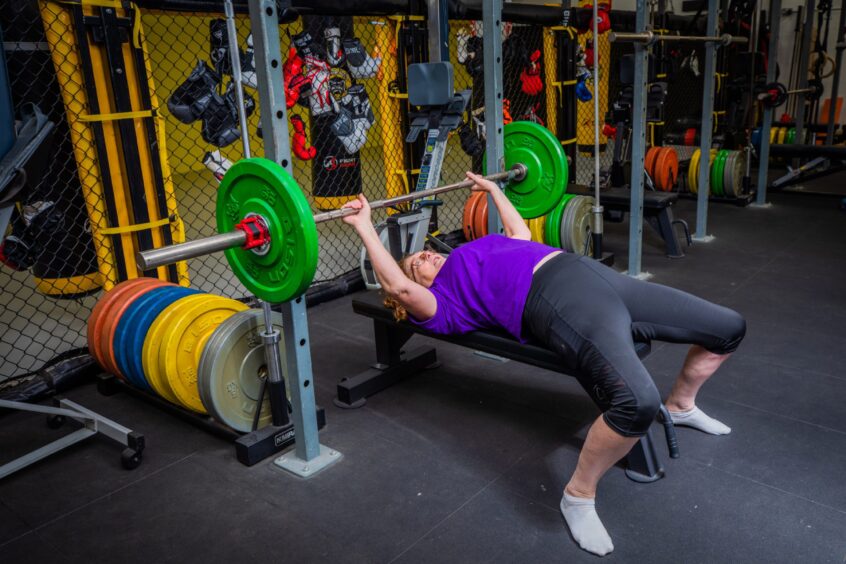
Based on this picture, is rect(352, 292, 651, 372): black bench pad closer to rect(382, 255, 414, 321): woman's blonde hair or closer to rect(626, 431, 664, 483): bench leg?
rect(382, 255, 414, 321): woman's blonde hair

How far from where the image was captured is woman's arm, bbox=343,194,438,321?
1.74 metres

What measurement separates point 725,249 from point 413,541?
3.18m

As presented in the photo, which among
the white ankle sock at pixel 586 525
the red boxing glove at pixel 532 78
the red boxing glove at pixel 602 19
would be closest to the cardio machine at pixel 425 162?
the white ankle sock at pixel 586 525

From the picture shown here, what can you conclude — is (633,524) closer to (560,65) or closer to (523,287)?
(523,287)

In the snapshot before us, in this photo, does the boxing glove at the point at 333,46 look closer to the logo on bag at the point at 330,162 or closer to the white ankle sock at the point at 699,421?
the logo on bag at the point at 330,162

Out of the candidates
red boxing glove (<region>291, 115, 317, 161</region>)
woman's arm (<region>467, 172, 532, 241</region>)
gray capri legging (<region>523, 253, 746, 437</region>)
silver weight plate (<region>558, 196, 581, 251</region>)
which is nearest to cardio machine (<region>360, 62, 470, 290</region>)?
woman's arm (<region>467, 172, 532, 241</region>)

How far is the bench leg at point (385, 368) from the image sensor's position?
2.30m

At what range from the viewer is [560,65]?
14.9 feet

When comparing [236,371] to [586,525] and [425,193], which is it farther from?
[586,525]

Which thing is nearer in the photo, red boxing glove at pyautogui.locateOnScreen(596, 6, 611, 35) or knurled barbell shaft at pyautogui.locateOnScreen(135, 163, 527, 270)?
knurled barbell shaft at pyautogui.locateOnScreen(135, 163, 527, 270)

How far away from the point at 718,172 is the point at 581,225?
2051mm

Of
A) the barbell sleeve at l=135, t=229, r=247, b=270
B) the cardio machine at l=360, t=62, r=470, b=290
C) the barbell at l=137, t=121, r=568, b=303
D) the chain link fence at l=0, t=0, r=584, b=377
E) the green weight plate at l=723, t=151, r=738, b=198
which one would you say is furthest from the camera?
the green weight plate at l=723, t=151, r=738, b=198

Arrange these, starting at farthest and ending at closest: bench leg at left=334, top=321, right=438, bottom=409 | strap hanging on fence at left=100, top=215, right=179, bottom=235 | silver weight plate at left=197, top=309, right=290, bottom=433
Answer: strap hanging on fence at left=100, top=215, right=179, bottom=235, bench leg at left=334, top=321, right=438, bottom=409, silver weight plate at left=197, top=309, right=290, bottom=433

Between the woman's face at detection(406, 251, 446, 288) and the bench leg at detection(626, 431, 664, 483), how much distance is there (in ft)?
2.41
